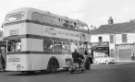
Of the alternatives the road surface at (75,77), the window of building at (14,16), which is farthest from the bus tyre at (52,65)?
the window of building at (14,16)

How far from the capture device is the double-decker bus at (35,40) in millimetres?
16234

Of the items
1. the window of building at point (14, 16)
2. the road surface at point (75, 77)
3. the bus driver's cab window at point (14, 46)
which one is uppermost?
the window of building at point (14, 16)

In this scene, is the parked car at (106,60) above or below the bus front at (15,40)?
below

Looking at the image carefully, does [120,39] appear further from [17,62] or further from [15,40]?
[17,62]

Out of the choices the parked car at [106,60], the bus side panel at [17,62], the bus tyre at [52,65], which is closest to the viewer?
the bus side panel at [17,62]

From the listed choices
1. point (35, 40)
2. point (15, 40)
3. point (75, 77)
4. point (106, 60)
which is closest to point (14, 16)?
point (15, 40)

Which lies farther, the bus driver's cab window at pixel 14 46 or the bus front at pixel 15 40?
the bus driver's cab window at pixel 14 46

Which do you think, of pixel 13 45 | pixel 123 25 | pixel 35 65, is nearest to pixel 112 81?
pixel 35 65

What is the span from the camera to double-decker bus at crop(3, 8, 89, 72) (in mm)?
16234

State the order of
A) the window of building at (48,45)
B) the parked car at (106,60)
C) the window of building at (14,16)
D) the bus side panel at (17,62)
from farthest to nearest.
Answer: the parked car at (106,60) → the window of building at (48,45) → the window of building at (14,16) → the bus side panel at (17,62)

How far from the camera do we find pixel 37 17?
55.5 feet

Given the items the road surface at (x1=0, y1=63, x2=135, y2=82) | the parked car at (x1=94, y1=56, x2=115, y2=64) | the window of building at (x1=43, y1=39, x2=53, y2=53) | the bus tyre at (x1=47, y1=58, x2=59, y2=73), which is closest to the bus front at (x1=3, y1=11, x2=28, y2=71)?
the road surface at (x1=0, y1=63, x2=135, y2=82)

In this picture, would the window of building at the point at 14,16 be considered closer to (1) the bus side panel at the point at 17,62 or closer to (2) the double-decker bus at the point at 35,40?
(2) the double-decker bus at the point at 35,40

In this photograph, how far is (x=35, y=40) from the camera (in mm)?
16656
